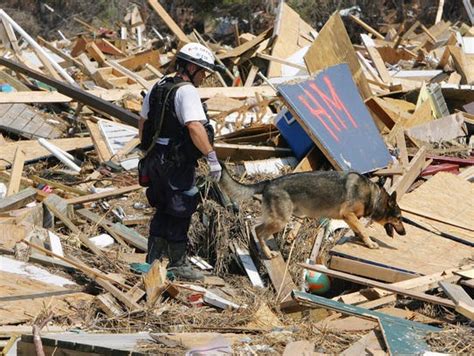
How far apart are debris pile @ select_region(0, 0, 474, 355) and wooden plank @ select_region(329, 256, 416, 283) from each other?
0.01 meters

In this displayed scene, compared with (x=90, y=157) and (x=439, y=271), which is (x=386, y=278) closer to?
(x=439, y=271)

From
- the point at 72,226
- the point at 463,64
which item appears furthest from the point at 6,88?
the point at 463,64

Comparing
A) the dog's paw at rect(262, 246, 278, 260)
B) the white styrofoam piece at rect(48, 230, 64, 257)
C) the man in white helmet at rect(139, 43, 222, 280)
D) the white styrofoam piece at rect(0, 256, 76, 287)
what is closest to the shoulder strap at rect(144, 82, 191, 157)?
the man in white helmet at rect(139, 43, 222, 280)

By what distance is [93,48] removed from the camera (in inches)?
567

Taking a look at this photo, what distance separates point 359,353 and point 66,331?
190 centimetres

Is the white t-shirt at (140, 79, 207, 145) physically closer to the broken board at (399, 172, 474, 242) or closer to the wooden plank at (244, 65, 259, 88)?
the broken board at (399, 172, 474, 242)

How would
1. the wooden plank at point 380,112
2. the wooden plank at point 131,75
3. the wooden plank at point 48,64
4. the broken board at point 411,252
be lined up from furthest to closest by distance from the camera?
the wooden plank at point 131,75 → the wooden plank at point 48,64 → the wooden plank at point 380,112 → the broken board at point 411,252

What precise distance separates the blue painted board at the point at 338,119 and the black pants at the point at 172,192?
2.00 metres

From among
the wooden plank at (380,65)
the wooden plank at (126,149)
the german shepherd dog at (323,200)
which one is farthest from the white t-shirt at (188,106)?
the wooden plank at (380,65)

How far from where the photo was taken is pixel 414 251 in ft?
23.0

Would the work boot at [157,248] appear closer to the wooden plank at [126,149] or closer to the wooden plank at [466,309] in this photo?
the wooden plank at [466,309]

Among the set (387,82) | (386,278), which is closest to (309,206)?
(386,278)

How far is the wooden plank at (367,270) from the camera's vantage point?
21.4ft

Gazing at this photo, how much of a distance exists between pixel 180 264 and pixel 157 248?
241 mm
